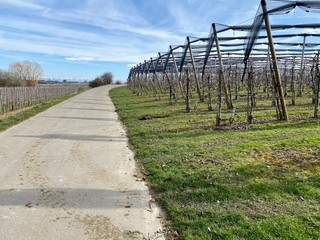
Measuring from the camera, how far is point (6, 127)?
34.0ft

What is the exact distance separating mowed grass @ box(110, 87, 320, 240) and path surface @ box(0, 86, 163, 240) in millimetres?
358

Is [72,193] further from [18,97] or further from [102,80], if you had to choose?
[102,80]

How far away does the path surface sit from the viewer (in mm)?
3209

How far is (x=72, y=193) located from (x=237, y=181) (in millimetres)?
2490

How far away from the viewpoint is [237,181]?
4508 millimetres

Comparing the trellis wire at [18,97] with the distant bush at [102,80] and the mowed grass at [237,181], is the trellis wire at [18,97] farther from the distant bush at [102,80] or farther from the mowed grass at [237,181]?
the distant bush at [102,80]

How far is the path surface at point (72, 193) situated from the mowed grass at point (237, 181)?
358 mm

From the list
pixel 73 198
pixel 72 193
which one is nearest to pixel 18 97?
pixel 72 193

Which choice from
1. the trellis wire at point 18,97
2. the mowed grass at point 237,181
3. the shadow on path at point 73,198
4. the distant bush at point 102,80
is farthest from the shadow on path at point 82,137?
the distant bush at point 102,80

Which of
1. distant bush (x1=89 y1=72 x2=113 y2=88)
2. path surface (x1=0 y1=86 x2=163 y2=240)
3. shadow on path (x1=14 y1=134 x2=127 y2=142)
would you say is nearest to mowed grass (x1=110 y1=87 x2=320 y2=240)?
path surface (x1=0 y1=86 x2=163 y2=240)

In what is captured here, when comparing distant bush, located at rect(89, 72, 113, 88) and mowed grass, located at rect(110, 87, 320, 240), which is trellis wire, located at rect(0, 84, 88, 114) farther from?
distant bush, located at rect(89, 72, 113, 88)

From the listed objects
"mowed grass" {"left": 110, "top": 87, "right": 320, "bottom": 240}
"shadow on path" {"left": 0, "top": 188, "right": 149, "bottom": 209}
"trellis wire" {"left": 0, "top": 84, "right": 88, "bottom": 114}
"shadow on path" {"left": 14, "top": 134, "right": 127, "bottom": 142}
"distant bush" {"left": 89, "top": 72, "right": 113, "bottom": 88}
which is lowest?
"shadow on path" {"left": 0, "top": 188, "right": 149, "bottom": 209}

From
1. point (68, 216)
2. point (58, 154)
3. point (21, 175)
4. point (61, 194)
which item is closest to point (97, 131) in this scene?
point (58, 154)

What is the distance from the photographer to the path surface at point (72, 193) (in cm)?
321
